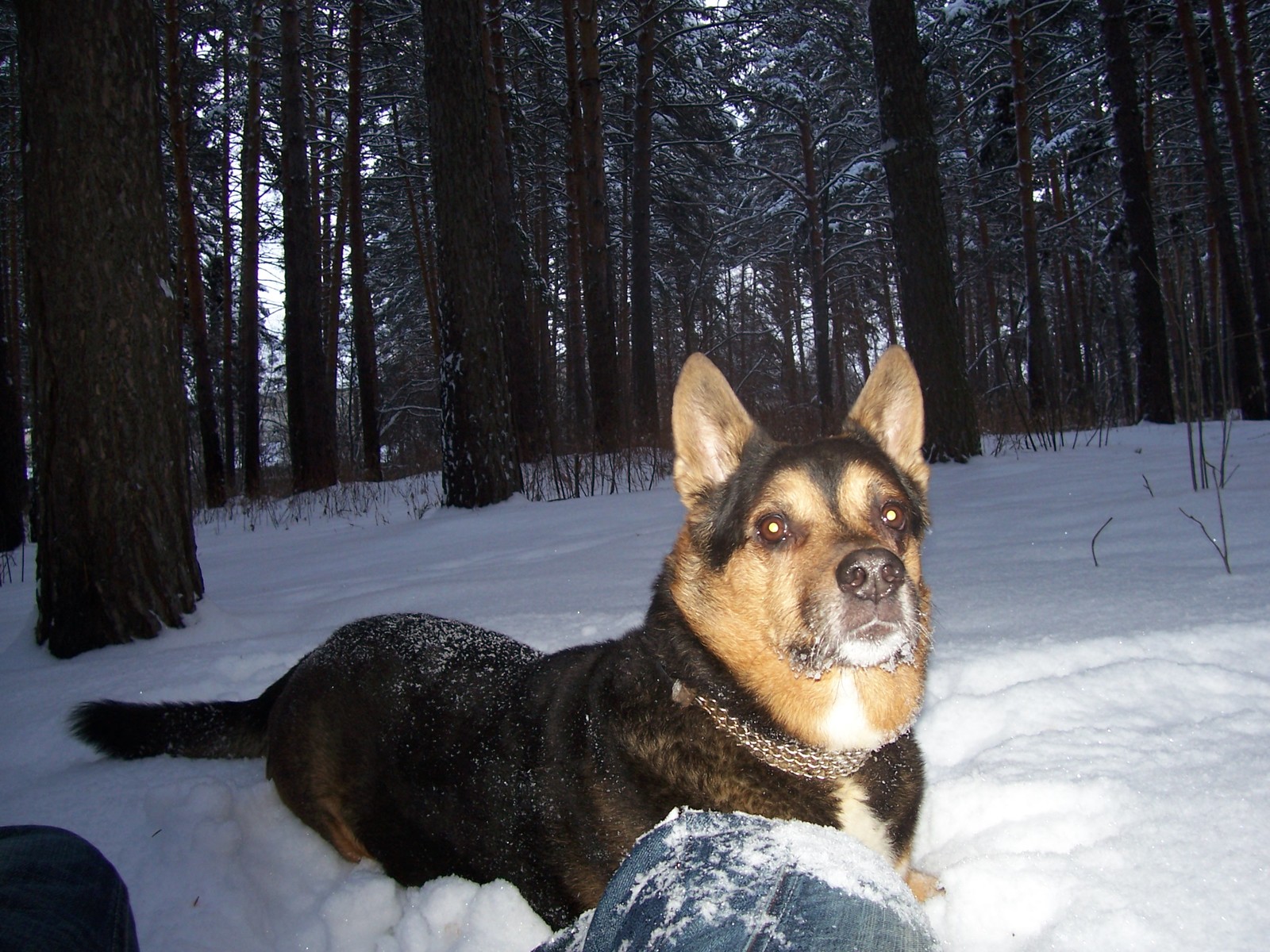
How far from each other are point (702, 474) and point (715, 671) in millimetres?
895

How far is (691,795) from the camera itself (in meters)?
2.14

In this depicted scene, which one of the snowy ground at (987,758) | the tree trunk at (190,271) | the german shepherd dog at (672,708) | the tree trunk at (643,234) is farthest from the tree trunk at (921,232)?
the tree trunk at (190,271)

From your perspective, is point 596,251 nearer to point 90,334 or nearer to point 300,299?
point 300,299

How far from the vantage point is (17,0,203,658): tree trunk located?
4316 mm

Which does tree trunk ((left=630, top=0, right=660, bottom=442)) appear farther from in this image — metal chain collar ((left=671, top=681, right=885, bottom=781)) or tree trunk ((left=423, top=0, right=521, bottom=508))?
metal chain collar ((left=671, top=681, right=885, bottom=781))

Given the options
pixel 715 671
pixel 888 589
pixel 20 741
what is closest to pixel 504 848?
pixel 715 671

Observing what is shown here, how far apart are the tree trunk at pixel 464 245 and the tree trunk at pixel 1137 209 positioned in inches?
479

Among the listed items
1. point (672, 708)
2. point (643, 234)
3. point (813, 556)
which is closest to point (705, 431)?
point (813, 556)

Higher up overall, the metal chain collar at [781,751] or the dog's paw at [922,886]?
the metal chain collar at [781,751]

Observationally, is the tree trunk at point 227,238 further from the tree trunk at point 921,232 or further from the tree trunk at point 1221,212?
the tree trunk at point 1221,212

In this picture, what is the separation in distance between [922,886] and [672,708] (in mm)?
893

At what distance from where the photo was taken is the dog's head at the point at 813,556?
89.3 inches

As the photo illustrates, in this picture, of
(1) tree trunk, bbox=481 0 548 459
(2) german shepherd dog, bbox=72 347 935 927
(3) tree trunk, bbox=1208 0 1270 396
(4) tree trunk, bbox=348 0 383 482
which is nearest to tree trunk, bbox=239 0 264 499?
(4) tree trunk, bbox=348 0 383 482

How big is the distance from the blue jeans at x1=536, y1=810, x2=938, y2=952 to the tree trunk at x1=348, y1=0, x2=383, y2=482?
17666 millimetres
